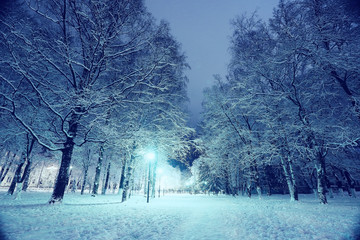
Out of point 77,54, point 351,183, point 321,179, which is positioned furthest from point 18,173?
point 351,183

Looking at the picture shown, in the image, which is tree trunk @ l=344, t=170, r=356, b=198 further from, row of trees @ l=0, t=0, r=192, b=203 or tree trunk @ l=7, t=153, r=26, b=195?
tree trunk @ l=7, t=153, r=26, b=195

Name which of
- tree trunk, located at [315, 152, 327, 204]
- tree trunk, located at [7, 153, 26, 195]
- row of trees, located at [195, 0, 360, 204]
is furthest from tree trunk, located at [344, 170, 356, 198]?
tree trunk, located at [7, 153, 26, 195]

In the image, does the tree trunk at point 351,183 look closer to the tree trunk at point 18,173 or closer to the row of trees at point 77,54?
the row of trees at point 77,54

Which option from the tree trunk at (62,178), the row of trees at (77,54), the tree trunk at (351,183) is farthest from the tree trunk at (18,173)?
the tree trunk at (351,183)

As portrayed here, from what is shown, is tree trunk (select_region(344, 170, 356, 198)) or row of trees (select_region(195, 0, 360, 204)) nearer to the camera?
row of trees (select_region(195, 0, 360, 204))

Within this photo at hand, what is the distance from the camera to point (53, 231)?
3779 millimetres

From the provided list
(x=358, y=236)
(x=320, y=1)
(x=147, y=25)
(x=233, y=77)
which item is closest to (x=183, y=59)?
(x=147, y=25)

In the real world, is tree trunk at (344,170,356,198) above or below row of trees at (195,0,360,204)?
below

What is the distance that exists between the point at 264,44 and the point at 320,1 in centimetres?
366

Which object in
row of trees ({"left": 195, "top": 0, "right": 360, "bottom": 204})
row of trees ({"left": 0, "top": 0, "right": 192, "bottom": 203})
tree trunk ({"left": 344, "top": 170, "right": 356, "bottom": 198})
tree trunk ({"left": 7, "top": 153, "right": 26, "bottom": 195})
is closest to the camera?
row of trees ({"left": 0, "top": 0, "right": 192, "bottom": 203})

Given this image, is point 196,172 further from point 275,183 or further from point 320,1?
point 320,1

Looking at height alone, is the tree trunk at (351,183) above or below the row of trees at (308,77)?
below

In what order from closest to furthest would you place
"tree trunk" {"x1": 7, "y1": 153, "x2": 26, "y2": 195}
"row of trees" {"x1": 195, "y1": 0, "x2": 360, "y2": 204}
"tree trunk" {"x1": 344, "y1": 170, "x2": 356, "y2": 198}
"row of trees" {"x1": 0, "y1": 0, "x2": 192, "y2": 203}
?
"row of trees" {"x1": 0, "y1": 0, "x2": 192, "y2": 203}
"row of trees" {"x1": 195, "y1": 0, "x2": 360, "y2": 204}
"tree trunk" {"x1": 7, "y1": 153, "x2": 26, "y2": 195}
"tree trunk" {"x1": 344, "y1": 170, "x2": 356, "y2": 198}

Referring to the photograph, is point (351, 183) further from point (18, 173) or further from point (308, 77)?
point (18, 173)
